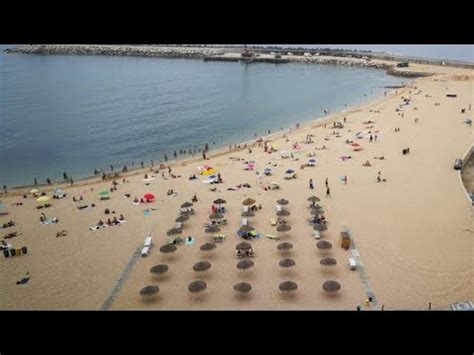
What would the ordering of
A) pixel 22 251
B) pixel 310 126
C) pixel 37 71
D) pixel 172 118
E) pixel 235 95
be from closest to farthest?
pixel 22 251, pixel 310 126, pixel 172 118, pixel 235 95, pixel 37 71

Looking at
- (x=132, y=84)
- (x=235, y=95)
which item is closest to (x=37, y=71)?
(x=132, y=84)

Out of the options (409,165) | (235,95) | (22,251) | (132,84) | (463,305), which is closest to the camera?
(463,305)

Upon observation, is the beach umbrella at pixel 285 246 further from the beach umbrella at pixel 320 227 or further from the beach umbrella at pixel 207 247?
the beach umbrella at pixel 207 247

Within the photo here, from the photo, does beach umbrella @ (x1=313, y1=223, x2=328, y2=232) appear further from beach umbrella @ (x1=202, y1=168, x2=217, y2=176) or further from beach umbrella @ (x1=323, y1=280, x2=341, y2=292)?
beach umbrella @ (x1=202, y1=168, x2=217, y2=176)

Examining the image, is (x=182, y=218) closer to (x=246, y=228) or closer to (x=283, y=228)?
(x=246, y=228)
